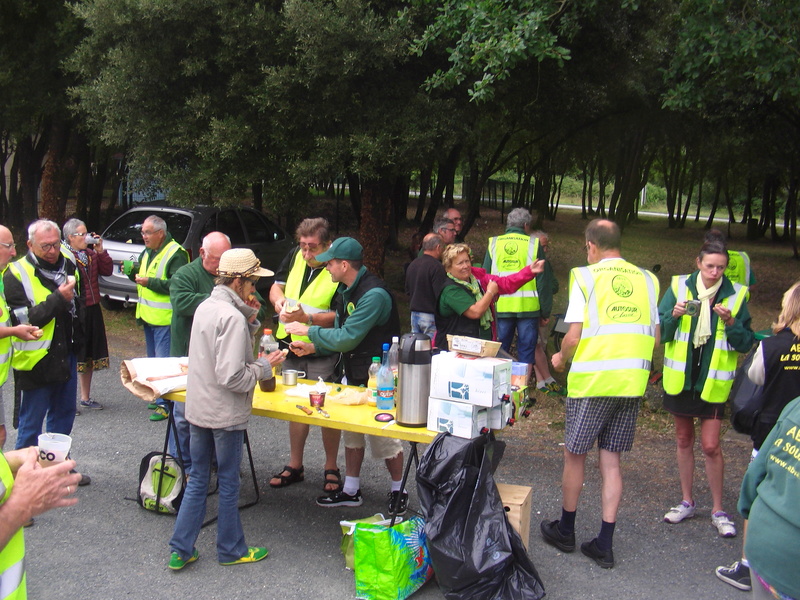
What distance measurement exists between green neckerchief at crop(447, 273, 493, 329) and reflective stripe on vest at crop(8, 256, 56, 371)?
2.85 metres

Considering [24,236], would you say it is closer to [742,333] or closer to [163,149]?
[163,149]

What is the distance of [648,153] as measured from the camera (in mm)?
31297

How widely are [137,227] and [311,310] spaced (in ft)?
23.4

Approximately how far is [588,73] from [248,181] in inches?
207

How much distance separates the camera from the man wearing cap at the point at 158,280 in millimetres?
6785

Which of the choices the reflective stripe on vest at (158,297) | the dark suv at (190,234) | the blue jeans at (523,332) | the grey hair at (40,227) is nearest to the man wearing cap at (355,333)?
the grey hair at (40,227)

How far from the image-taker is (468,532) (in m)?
3.76

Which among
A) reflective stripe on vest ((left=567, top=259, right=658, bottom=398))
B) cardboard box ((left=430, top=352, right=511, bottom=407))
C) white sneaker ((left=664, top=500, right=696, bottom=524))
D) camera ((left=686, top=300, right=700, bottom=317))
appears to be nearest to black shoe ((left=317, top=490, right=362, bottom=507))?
cardboard box ((left=430, top=352, right=511, bottom=407))

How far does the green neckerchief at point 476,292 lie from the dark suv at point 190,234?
6092 mm

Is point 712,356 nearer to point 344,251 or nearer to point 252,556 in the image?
point 344,251

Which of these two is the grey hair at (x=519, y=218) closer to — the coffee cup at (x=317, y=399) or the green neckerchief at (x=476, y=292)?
the green neckerchief at (x=476, y=292)

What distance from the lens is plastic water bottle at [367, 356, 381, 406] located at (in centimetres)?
468

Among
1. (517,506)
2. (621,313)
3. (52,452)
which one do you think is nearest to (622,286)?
(621,313)

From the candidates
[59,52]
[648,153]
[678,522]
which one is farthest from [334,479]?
[648,153]
